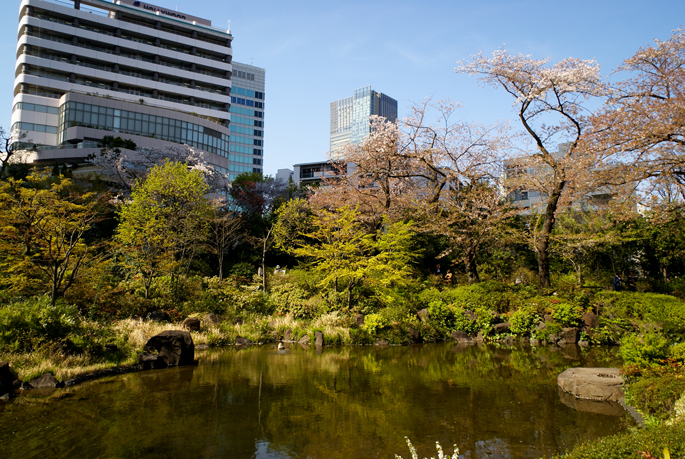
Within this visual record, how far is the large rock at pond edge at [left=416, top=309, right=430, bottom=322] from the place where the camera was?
19047mm

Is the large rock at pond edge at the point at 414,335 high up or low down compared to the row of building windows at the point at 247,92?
down

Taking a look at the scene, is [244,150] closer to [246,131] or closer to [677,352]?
[246,131]

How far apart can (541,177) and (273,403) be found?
17.5 m

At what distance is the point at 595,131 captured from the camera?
1683cm

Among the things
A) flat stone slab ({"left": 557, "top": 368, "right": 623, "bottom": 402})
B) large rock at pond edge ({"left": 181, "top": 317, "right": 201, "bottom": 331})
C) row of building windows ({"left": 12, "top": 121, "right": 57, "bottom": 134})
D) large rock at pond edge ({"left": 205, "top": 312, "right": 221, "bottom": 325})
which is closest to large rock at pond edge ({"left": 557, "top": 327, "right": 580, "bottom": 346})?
flat stone slab ({"left": 557, "top": 368, "right": 623, "bottom": 402})

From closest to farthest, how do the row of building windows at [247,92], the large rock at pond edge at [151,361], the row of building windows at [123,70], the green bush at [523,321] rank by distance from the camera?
the large rock at pond edge at [151,361], the green bush at [523,321], the row of building windows at [123,70], the row of building windows at [247,92]

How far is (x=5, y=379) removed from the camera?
31.4 feet

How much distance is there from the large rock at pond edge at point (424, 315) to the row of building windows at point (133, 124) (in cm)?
4605

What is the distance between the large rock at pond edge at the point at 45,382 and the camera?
10156mm

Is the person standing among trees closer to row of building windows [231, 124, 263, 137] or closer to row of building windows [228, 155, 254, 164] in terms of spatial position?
row of building windows [228, 155, 254, 164]

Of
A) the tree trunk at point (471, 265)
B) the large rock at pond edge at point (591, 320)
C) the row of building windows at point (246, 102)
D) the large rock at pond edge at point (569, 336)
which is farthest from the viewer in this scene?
the row of building windows at point (246, 102)

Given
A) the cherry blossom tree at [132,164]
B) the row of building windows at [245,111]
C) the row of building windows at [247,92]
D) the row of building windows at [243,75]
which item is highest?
the row of building windows at [243,75]

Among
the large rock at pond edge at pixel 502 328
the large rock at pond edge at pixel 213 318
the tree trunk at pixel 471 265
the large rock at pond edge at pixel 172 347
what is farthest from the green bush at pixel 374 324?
the large rock at pond edge at pixel 172 347

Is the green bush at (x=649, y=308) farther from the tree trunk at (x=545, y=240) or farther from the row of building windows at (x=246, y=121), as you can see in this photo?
the row of building windows at (x=246, y=121)
